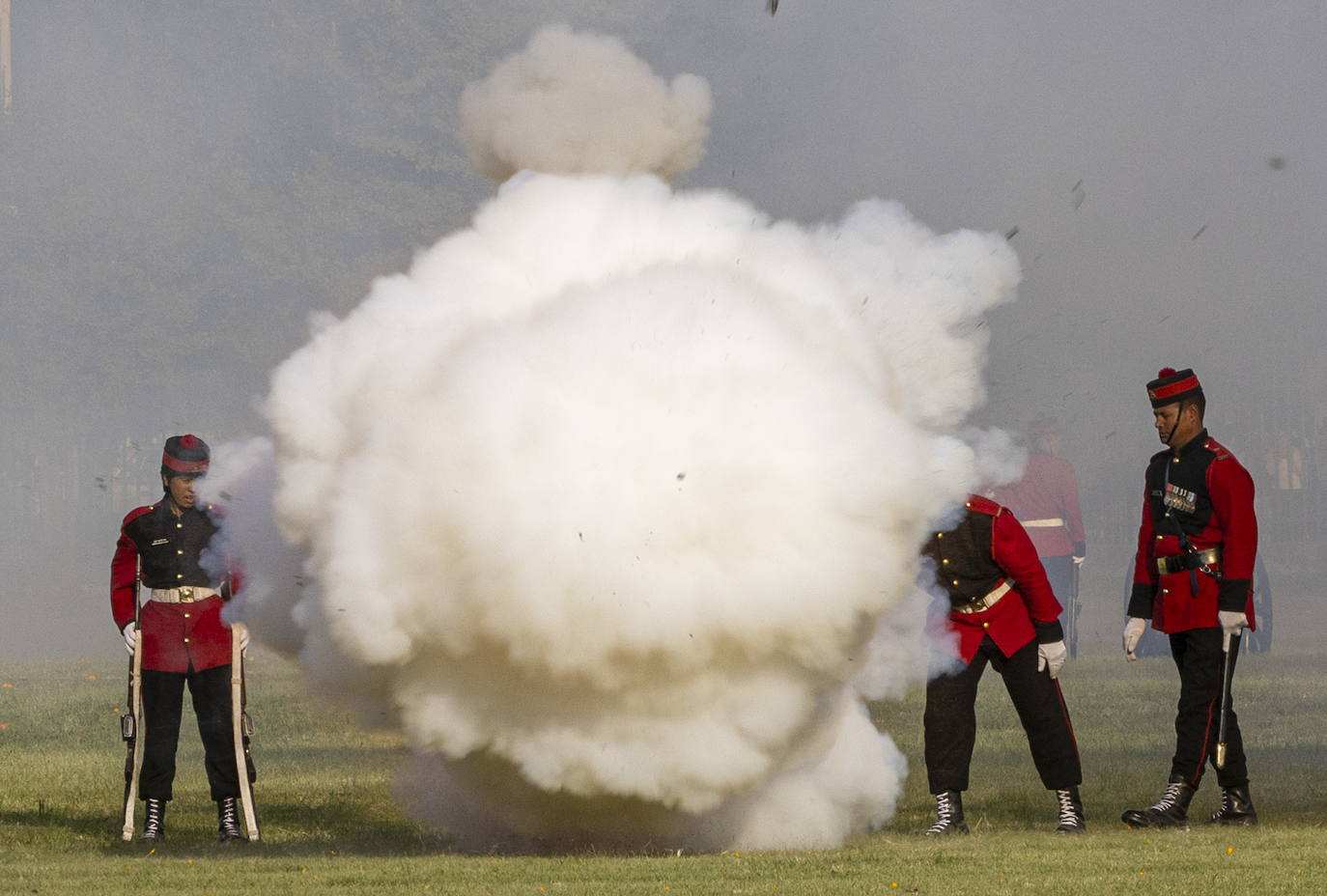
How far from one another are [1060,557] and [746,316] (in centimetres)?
1390

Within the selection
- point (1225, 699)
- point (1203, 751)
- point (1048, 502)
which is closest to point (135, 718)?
point (1203, 751)

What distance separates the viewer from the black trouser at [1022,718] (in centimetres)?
1220

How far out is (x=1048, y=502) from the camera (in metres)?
23.0

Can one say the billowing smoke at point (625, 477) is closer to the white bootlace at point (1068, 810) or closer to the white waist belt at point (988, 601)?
the white waist belt at point (988, 601)

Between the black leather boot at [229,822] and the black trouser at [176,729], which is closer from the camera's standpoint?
the black leather boot at [229,822]

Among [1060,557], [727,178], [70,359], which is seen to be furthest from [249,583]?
[70,359]

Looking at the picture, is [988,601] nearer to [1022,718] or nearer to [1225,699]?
[1022,718]

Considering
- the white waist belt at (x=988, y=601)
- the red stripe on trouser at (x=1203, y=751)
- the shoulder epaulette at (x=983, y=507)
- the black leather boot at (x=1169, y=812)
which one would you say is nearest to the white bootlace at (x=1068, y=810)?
the black leather boot at (x=1169, y=812)

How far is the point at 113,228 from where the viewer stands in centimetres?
5538

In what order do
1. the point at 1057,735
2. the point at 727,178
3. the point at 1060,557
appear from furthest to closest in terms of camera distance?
the point at 727,178
the point at 1060,557
the point at 1057,735

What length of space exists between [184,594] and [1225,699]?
19.9 ft

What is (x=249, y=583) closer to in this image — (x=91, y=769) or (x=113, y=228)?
(x=91, y=769)

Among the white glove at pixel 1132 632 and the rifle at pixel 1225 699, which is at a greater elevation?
the white glove at pixel 1132 632

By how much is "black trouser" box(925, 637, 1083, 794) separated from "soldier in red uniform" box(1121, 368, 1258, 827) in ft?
2.16
